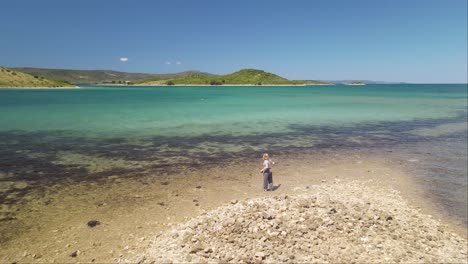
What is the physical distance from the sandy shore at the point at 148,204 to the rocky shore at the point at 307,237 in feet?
1.04

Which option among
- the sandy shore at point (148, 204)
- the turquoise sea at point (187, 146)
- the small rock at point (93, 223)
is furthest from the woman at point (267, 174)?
the small rock at point (93, 223)

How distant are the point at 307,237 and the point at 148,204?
8740mm

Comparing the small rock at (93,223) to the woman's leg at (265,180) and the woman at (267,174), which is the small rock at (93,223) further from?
the woman's leg at (265,180)

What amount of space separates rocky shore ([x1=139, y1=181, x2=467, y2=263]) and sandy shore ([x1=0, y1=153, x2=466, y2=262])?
0.32 metres

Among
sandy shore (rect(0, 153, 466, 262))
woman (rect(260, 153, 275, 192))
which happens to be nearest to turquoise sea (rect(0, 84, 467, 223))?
sandy shore (rect(0, 153, 466, 262))

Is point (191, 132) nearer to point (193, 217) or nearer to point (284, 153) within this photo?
point (284, 153)

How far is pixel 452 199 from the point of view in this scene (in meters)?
16.7

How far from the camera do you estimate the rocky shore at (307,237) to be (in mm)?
10062

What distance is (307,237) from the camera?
1083cm

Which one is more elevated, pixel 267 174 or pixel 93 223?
pixel 267 174

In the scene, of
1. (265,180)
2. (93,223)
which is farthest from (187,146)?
(93,223)

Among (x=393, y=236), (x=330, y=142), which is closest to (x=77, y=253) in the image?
(x=393, y=236)

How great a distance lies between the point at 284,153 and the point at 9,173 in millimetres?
21098

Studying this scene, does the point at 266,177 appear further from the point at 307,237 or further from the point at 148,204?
the point at 307,237
